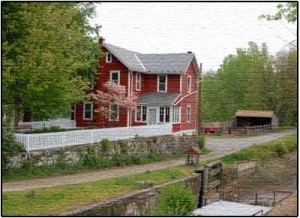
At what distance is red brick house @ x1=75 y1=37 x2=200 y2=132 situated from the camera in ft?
7.70

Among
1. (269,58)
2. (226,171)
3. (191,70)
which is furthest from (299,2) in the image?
(226,171)

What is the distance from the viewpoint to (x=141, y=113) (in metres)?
4.03

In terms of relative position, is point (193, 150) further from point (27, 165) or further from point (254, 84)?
point (27, 165)

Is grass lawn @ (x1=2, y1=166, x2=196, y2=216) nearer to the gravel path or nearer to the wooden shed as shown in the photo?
the gravel path

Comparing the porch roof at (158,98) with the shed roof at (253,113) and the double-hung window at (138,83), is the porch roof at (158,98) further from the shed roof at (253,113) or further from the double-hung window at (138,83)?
the shed roof at (253,113)

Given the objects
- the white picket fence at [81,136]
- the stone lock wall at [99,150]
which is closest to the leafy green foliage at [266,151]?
the stone lock wall at [99,150]

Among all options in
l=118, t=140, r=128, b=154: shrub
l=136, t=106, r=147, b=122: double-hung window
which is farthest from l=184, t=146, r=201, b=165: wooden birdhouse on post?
l=118, t=140, r=128, b=154: shrub

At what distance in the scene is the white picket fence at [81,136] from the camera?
12.0ft

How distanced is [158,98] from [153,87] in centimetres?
54

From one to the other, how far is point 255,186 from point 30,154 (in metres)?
1.83

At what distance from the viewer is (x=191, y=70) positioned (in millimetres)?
2344

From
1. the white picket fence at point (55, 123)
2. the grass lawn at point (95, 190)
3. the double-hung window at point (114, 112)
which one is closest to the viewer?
the grass lawn at point (95, 190)

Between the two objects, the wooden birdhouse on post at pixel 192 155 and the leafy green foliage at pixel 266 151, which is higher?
the leafy green foliage at pixel 266 151

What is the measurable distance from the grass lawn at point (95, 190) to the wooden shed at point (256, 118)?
0.28 ft
